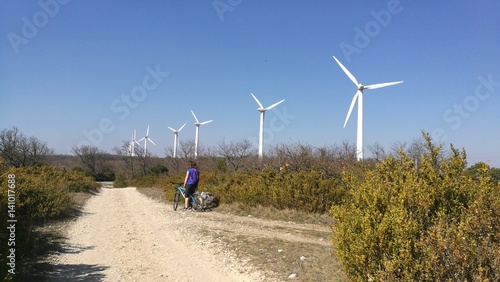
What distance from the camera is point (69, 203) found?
45.0 feet

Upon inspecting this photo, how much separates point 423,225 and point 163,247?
19.1 feet

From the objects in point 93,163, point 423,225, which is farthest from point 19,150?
point 423,225

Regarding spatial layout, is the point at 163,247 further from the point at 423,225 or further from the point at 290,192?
Answer: the point at 290,192

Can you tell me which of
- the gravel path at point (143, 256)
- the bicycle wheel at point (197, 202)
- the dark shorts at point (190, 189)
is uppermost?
the dark shorts at point (190, 189)

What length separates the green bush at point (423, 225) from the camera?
3.33m

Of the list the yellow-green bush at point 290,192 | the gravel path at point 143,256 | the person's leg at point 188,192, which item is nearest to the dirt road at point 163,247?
the gravel path at point 143,256

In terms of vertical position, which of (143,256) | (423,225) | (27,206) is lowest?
(143,256)

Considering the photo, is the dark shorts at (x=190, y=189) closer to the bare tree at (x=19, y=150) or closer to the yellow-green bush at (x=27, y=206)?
the yellow-green bush at (x=27, y=206)

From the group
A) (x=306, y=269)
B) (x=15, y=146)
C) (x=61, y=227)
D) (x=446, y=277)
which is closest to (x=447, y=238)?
(x=446, y=277)

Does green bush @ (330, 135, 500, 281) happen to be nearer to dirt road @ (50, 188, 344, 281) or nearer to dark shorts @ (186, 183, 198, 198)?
dirt road @ (50, 188, 344, 281)

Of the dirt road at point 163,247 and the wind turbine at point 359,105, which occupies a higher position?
the wind turbine at point 359,105

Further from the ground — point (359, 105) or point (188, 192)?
point (359, 105)

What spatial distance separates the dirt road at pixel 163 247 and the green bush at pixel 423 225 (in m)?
2.24

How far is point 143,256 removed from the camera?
7254 millimetres
